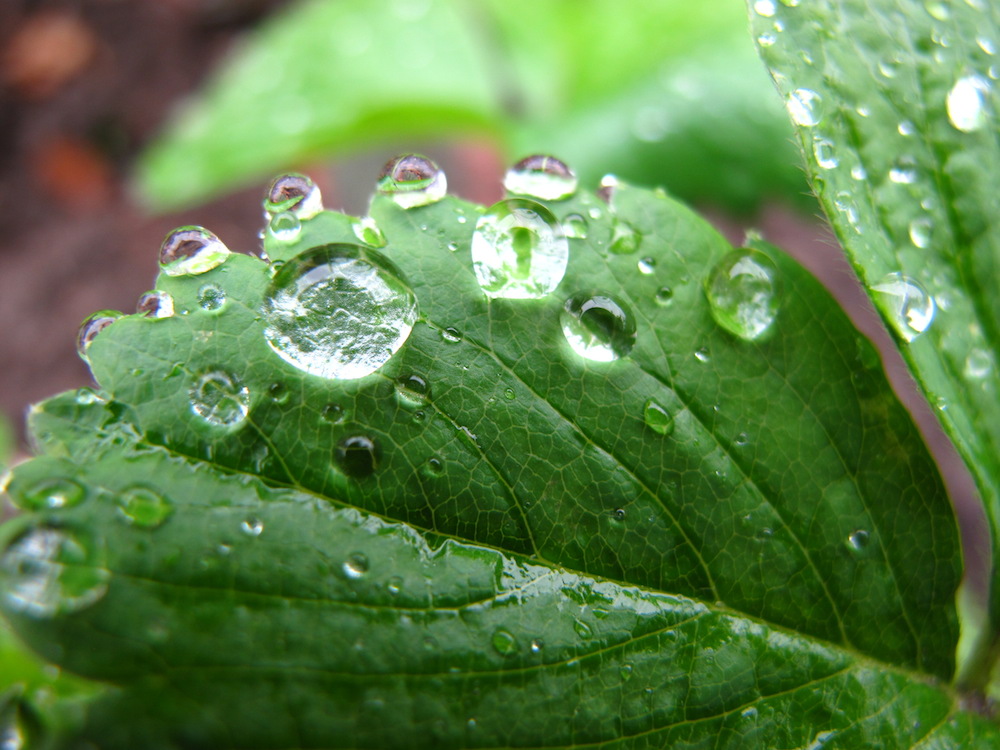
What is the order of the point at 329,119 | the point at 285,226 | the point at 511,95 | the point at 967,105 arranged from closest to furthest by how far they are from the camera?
the point at 285,226 → the point at 967,105 → the point at 329,119 → the point at 511,95

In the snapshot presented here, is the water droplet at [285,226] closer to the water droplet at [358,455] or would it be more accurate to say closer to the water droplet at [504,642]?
the water droplet at [358,455]

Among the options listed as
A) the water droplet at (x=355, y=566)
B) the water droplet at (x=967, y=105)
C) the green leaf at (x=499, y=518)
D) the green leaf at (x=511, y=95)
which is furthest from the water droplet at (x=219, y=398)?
the green leaf at (x=511, y=95)

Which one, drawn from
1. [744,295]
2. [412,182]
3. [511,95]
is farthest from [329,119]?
[744,295]

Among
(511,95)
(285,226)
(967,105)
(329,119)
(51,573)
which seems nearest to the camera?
(51,573)

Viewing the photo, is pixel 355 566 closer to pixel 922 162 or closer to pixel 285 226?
pixel 285 226

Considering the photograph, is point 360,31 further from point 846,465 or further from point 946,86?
point 846,465
